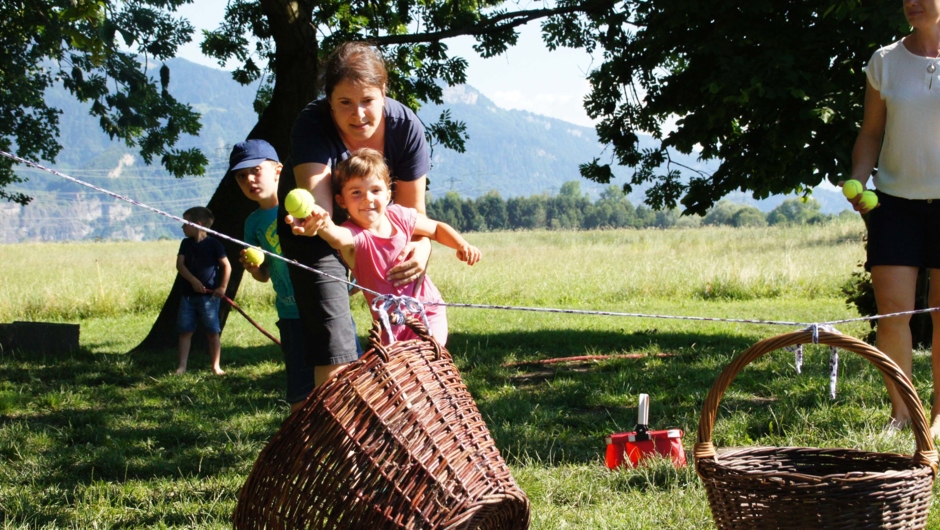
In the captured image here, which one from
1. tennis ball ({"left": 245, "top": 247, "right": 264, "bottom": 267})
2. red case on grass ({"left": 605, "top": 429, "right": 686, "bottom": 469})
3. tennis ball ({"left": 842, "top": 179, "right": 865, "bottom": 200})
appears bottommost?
red case on grass ({"left": 605, "top": 429, "right": 686, "bottom": 469})

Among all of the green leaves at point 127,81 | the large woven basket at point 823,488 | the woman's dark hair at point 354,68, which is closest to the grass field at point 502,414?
the large woven basket at point 823,488

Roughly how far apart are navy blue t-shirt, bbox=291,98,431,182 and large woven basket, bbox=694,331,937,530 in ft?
4.98

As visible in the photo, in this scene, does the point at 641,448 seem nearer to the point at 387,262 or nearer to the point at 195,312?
the point at 387,262

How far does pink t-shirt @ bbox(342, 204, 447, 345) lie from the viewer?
3154 mm

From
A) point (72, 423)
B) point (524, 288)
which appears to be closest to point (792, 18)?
point (72, 423)

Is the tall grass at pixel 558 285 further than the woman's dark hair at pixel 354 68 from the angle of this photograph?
Yes

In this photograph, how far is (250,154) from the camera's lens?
4.14 meters

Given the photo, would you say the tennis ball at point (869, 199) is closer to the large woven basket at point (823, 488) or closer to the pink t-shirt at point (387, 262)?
the large woven basket at point (823, 488)

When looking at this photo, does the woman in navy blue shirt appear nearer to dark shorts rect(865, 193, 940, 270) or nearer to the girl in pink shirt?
the girl in pink shirt

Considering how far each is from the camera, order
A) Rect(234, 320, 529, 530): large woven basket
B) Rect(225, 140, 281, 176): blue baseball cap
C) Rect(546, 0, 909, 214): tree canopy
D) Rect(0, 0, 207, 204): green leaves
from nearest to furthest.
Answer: Rect(234, 320, 529, 530): large woven basket < Rect(225, 140, 281, 176): blue baseball cap < Rect(546, 0, 909, 214): tree canopy < Rect(0, 0, 207, 204): green leaves

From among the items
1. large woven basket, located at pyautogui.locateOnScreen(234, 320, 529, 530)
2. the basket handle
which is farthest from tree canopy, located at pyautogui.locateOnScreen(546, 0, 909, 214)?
large woven basket, located at pyautogui.locateOnScreen(234, 320, 529, 530)

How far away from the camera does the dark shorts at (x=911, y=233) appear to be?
352cm

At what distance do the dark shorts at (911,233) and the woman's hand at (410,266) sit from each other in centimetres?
190

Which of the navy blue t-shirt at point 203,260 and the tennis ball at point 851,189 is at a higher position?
the tennis ball at point 851,189
